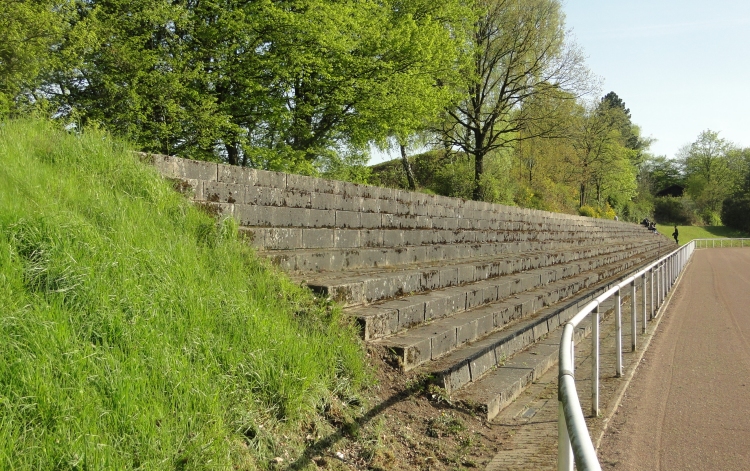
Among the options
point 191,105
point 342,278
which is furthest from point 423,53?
point 342,278

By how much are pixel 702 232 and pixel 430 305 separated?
75.5m

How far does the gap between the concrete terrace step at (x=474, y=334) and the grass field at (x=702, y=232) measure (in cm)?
6422

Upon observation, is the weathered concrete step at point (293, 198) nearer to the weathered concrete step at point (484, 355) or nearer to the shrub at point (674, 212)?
the weathered concrete step at point (484, 355)

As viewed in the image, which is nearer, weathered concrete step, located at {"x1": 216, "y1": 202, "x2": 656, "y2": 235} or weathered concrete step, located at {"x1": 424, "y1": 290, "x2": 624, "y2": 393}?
weathered concrete step, located at {"x1": 424, "y1": 290, "x2": 624, "y2": 393}

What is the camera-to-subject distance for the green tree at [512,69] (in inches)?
989

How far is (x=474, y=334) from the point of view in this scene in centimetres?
617

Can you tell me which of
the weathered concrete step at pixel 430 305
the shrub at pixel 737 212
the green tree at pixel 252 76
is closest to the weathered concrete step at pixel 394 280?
the weathered concrete step at pixel 430 305

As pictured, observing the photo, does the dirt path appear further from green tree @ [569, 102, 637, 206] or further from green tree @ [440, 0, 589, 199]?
green tree @ [569, 102, 637, 206]

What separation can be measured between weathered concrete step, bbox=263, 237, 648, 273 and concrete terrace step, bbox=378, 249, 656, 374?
1.23 meters

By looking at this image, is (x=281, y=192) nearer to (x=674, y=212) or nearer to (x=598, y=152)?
(x=598, y=152)

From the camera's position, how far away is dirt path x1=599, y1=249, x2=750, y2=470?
3.89 metres

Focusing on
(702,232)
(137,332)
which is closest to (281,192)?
(137,332)

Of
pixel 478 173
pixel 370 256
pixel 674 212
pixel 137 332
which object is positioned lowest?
pixel 137 332

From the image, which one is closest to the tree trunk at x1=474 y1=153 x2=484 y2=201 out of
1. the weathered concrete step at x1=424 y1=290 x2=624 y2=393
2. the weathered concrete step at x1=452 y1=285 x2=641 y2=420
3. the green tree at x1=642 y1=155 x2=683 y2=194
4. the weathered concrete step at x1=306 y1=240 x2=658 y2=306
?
the weathered concrete step at x1=306 y1=240 x2=658 y2=306
